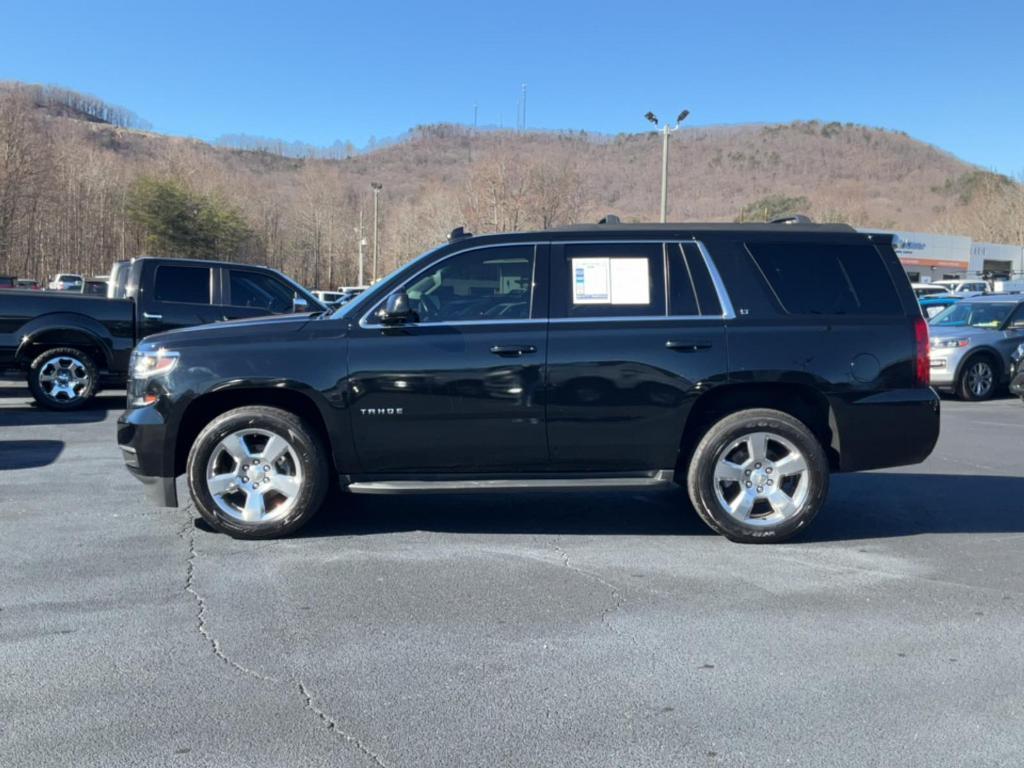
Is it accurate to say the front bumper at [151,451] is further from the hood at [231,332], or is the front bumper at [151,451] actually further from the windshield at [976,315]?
the windshield at [976,315]

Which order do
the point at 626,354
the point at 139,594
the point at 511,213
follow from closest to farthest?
the point at 139,594, the point at 626,354, the point at 511,213

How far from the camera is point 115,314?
11500 mm

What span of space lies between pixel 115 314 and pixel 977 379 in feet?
42.3

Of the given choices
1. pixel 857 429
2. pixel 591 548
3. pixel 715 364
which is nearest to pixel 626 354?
pixel 715 364

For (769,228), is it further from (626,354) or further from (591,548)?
(591,548)

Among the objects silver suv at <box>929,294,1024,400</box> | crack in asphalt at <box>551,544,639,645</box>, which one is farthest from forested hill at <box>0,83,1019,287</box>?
crack in asphalt at <box>551,544,639,645</box>

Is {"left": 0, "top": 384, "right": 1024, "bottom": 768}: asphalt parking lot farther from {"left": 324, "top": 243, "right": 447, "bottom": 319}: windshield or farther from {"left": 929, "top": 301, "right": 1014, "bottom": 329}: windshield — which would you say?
{"left": 929, "top": 301, "right": 1014, "bottom": 329}: windshield

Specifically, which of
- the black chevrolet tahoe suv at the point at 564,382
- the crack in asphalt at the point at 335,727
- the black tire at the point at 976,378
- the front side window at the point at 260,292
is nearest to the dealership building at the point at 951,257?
the black tire at the point at 976,378

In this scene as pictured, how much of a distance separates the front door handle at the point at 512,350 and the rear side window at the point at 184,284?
24.9 feet

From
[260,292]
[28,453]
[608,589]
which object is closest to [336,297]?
[260,292]

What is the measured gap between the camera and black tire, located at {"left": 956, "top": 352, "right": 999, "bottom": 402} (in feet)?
47.3

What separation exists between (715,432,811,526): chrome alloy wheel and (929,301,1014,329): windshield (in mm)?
11155

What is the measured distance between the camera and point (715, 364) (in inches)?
221

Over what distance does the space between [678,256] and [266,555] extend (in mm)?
3152
